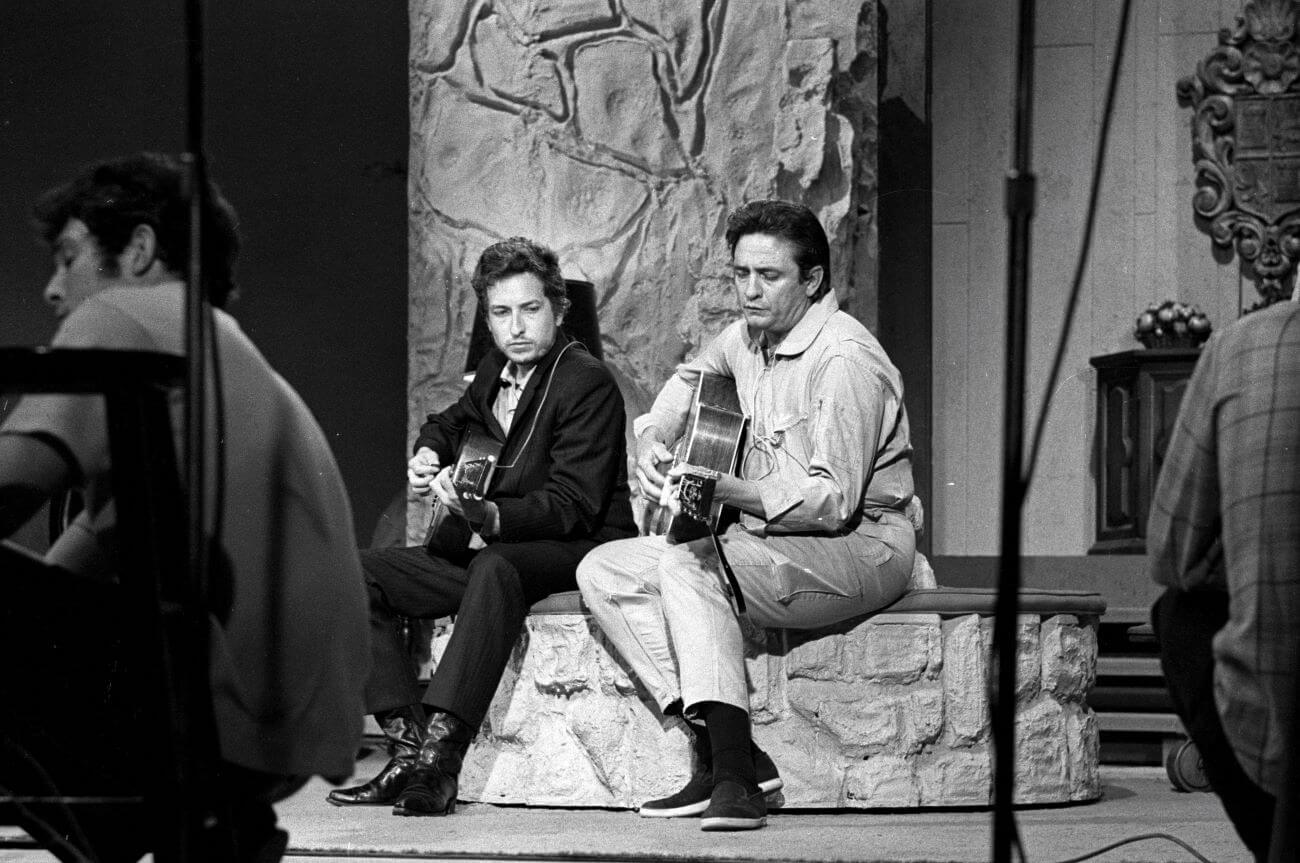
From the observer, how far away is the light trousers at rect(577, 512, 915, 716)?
352cm

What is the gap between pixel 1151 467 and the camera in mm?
6223

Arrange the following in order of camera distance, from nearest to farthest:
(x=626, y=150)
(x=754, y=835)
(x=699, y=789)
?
(x=754, y=835) → (x=699, y=789) → (x=626, y=150)

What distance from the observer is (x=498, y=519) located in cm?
385

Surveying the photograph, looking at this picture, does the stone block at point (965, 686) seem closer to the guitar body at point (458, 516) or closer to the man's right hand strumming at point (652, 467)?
the man's right hand strumming at point (652, 467)

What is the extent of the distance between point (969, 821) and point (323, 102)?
17.3 ft

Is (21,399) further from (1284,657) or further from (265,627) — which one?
(1284,657)

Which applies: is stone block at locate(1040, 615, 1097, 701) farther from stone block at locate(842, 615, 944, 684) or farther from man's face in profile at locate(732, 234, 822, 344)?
man's face in profile at locate(732, 234, 822, 344)

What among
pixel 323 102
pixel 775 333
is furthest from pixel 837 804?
pixel 323 102

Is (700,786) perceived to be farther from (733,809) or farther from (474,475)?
(474,475)

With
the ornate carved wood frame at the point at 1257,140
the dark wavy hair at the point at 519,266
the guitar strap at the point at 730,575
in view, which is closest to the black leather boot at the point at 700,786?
the guitar strap at the point at 730,575

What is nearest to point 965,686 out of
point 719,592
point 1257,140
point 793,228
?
point 719,592

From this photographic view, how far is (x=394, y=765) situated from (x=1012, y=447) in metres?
2.42

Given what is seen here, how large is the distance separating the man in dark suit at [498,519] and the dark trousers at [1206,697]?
199cm

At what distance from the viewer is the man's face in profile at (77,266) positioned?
1.76 metres
